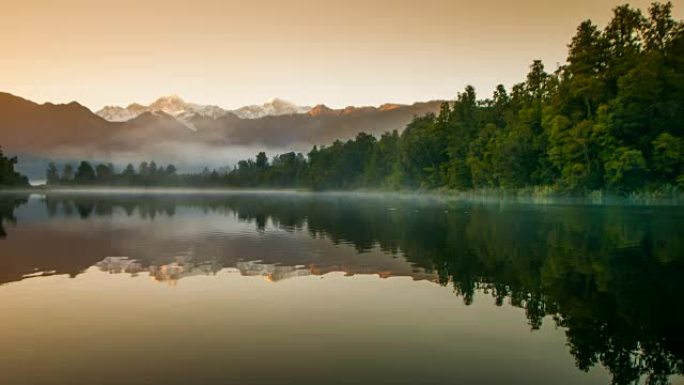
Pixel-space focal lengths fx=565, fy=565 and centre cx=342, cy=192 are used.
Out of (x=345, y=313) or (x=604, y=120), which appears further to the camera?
(x=604, y=120)

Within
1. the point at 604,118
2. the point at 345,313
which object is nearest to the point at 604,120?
the point at 604,118

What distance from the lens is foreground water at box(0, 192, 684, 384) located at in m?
11.7

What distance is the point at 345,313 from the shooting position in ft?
54.9

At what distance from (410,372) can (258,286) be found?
10586mm

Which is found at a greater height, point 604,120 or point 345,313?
point 604,120

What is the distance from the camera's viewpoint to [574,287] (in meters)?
19.7

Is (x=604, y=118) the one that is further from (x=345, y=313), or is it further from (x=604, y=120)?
(x=345, y=313)

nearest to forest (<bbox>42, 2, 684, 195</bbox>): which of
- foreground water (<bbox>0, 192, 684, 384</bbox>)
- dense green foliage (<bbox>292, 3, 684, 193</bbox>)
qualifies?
dense green foliage (<bbox>292, 3, 684, 193</bbox>)

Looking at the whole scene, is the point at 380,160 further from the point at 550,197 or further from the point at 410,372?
the point at 410,372

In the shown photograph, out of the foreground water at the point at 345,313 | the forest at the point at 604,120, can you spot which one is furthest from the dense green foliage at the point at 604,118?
the foreground water at the point at 345,313

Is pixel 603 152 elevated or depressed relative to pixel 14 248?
elevated

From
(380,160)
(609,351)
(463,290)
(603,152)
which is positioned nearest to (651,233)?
(463,290)

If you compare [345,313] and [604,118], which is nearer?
[345,313]

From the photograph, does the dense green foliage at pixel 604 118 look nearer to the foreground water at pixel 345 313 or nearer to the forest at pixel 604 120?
the forest at pixel 604 120
